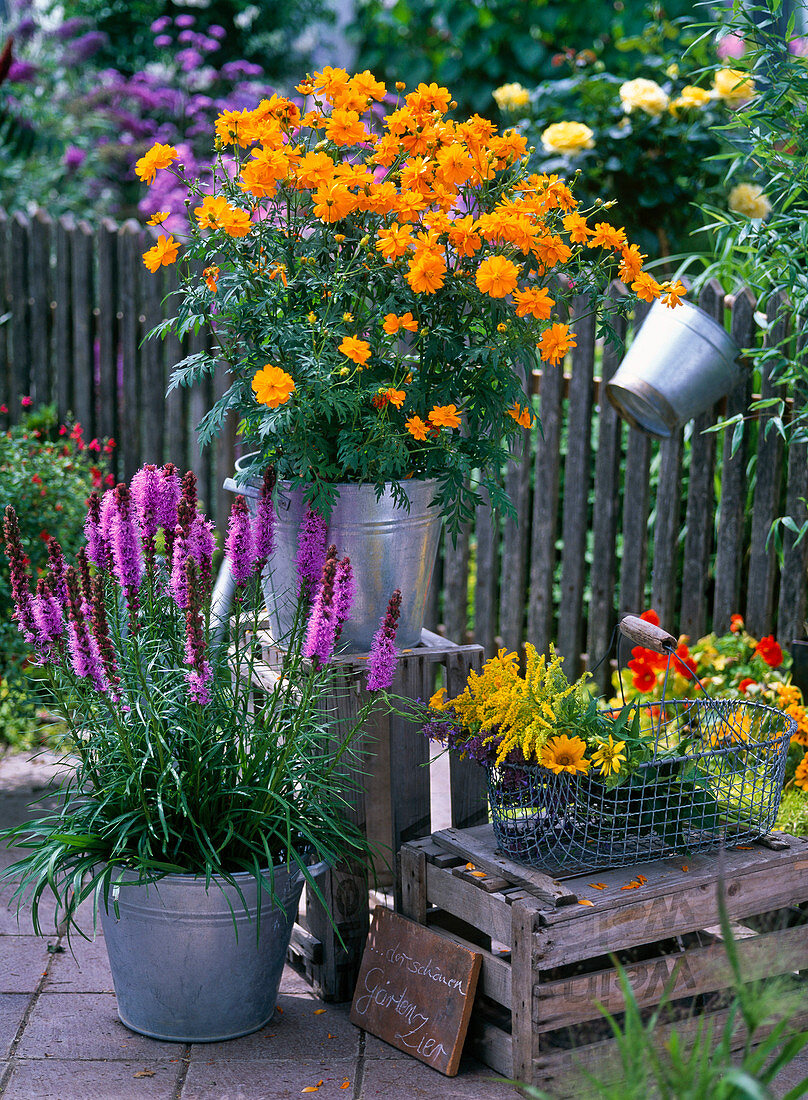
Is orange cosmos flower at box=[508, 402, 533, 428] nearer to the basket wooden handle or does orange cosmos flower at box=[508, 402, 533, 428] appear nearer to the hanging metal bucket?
the basket wooden handle

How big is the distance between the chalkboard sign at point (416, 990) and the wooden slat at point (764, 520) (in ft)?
5.60

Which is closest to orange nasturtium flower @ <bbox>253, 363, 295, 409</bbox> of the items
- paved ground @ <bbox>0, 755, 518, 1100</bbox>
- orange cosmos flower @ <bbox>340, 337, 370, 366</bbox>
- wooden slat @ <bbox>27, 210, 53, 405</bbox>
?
orange cosmos flower @ <bbox>340, 337, 370, 366</bbox>

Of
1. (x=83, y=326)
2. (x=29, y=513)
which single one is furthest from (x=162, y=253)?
(x=83, y=326)

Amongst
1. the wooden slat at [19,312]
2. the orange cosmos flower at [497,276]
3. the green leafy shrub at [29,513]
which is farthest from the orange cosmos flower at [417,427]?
the wooden slat at [19,312]

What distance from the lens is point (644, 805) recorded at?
7.83 feet

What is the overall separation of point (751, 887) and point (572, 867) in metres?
0.40

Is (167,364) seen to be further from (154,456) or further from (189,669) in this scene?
(189,669)

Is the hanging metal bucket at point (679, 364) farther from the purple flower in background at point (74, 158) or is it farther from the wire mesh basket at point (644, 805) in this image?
the purple flower in background at point (74, 158)

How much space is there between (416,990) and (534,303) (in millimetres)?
1442

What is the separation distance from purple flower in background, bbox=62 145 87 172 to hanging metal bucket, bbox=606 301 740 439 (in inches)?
240

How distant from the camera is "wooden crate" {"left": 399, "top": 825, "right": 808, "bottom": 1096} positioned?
7.22ft

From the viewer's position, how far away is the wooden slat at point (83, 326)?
16.6ft

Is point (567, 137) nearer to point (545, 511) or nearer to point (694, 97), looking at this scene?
point (694, 97)

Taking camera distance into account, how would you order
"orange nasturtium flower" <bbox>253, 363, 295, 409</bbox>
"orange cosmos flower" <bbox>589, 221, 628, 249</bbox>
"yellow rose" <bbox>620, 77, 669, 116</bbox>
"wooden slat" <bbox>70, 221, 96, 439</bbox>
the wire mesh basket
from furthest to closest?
"wooden slat" <bbox>70, 221, 96, 439</bbox> → "yellow rose" <bbox>620, 77, 669, 116</bbox> → "orange cosmos flower" <bbox>589, 221, 628, 249</bbox> → the wire mesh basket → "orange nasturtium flower" <bbox>253, 363, 295, 409</bbox>
